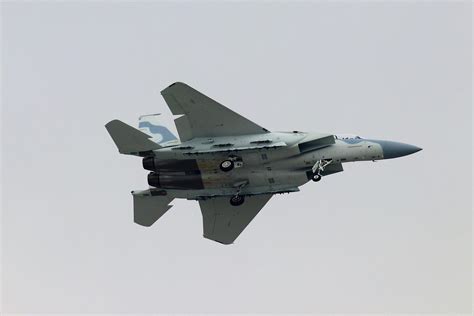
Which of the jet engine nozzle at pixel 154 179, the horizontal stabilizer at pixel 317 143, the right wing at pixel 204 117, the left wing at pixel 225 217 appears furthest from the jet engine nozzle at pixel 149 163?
the horizontal stabilizer at pixel 317 143

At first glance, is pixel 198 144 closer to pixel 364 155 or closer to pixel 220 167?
pixel 220 167

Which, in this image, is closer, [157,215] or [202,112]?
[202,112]

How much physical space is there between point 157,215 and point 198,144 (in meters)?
3.96

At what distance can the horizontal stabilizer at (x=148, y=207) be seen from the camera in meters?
31.6

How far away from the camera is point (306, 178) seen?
2922 centimetres

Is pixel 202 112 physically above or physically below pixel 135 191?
above

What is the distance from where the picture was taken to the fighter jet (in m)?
28.6

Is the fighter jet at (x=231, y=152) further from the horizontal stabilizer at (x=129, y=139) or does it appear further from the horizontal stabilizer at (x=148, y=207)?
the horizontal stabilizer at (x=148, y=207)

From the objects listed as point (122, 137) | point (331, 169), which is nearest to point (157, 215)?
point (122, 137)

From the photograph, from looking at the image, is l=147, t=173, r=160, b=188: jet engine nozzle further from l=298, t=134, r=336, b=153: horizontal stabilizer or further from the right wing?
l=298, t=134, r=336, b=153: horizontal stabilizer

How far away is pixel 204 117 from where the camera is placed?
28812 millimetres

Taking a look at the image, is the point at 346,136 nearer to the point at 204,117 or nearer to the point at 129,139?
the point at 204,117

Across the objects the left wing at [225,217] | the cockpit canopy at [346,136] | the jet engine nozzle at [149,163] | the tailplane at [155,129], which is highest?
the tailplane at [155,129]

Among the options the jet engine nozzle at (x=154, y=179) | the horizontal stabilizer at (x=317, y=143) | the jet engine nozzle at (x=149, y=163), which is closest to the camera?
the horizontal stabilizer at (x=317, y=143)
